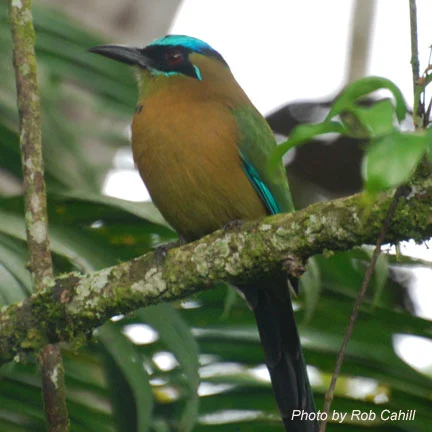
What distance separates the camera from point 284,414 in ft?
10.1

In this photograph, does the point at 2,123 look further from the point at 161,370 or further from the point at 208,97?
the point at 161,370

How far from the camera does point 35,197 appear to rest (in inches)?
106

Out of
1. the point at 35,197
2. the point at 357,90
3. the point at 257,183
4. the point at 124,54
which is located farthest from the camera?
the point at 124,54

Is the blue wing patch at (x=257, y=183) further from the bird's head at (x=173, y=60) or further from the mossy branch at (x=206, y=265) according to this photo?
the mossy branch at (x=206, y=265)

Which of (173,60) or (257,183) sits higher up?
(173,60)

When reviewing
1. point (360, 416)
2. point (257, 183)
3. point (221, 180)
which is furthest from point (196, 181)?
point (360, 416)

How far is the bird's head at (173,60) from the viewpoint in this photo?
12.2 feet

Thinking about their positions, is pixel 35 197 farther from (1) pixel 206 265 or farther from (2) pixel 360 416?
(2) pixel 360 416

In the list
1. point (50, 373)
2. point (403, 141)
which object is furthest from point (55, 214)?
point (403, 141)

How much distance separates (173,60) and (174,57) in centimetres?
1

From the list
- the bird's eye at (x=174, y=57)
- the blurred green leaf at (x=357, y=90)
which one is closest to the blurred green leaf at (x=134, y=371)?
the blurred green leaf at (x=357, y=90)

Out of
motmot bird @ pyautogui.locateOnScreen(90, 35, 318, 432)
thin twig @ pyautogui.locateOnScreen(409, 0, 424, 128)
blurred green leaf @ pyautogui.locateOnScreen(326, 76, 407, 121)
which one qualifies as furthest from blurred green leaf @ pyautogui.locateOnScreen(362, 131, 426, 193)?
motmot bird @ pyautogui.locateOnScreen(90, 35, 318, 432)

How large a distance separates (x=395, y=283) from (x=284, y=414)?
37.8 inches

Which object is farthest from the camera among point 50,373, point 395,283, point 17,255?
point 395,283
